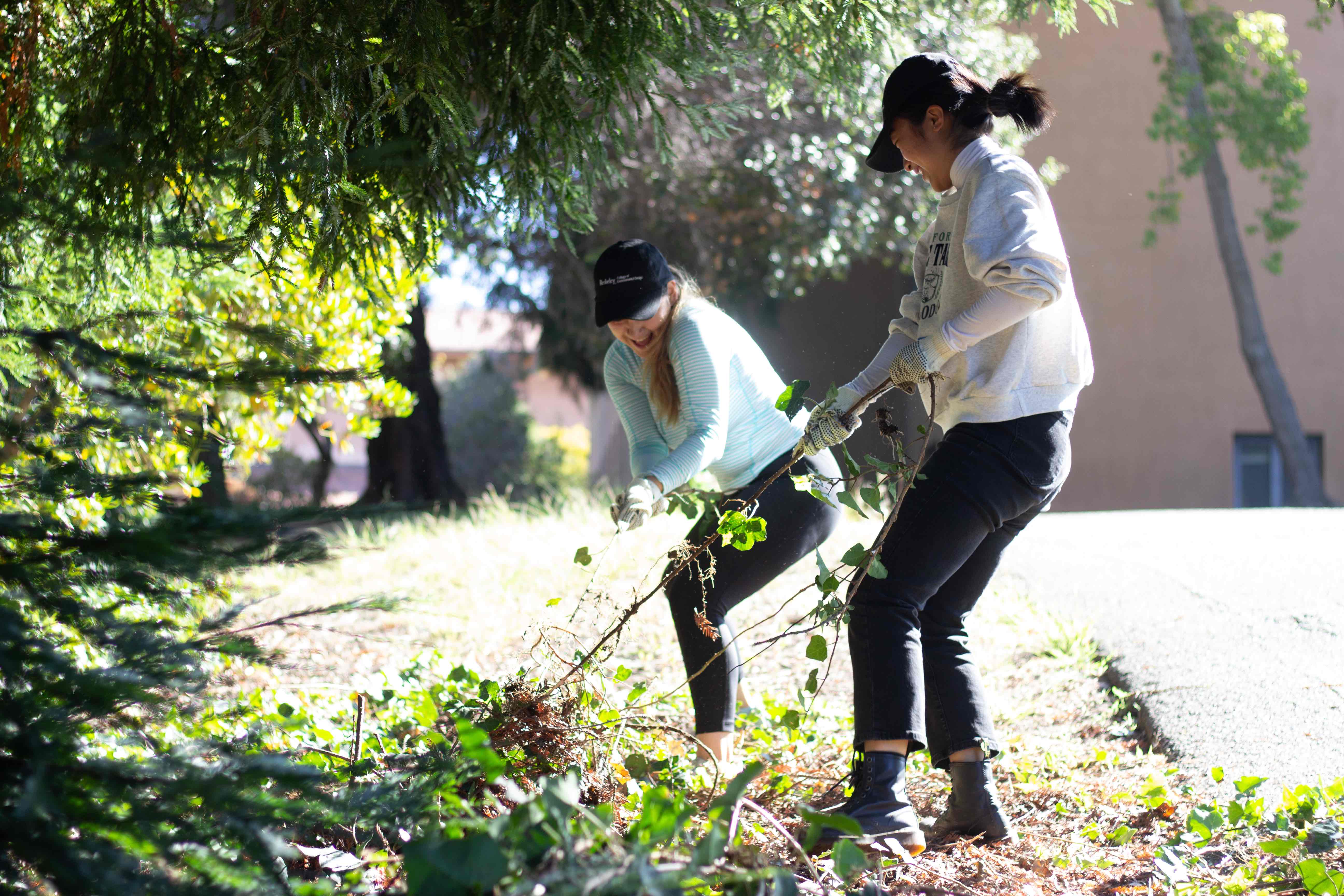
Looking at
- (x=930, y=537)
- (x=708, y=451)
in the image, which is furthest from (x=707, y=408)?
(x=930, y=537)

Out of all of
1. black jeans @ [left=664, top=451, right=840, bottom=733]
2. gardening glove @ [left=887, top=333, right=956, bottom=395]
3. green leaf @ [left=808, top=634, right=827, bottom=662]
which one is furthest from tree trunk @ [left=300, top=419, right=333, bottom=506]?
gardening glove @ [left=887, top=333, right=956, bottom=395]

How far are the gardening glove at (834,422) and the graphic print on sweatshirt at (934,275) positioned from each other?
0.25 meters

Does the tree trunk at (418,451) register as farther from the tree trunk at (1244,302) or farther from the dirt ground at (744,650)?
the tree trunk at (1244,302)

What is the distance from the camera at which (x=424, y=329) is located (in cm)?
1120

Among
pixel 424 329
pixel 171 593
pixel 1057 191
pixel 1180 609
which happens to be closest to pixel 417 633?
pixel 1180 609

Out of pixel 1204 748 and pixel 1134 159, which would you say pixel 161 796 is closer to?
pixel 1204 748

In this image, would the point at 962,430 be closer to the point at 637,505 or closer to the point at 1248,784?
the point at 637,505

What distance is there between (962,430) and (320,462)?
10.9ft

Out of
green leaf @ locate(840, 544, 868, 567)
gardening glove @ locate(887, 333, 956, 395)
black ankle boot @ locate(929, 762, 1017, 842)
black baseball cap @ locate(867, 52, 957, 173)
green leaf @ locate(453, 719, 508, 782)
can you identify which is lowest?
black ankle boot @ locate(929, 762, 1017, 842)

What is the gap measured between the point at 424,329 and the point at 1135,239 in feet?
27.0

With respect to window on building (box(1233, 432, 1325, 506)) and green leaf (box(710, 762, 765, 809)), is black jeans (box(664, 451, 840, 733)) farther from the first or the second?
window on building (box(1233, 432, 1325, 506))

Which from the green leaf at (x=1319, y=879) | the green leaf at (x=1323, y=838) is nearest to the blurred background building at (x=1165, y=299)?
the green leaf at (x=1323, y=838)

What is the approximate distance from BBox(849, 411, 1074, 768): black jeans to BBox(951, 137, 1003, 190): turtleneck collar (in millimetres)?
534

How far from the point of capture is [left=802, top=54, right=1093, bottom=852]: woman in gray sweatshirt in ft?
7.09
